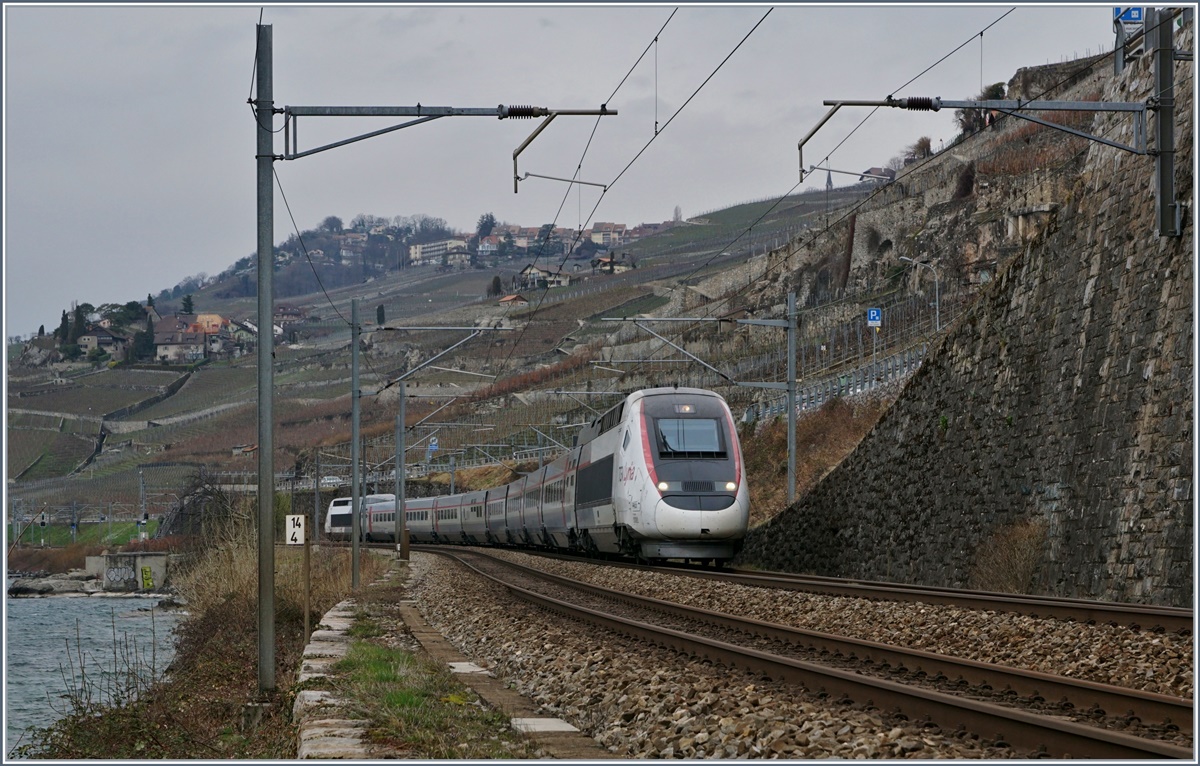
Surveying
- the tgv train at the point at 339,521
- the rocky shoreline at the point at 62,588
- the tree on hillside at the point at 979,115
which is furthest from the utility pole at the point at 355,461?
the tree on hillside at the point at 979,115

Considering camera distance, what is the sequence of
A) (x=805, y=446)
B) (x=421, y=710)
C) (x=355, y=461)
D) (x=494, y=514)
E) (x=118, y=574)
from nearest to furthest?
(x=421, y=710), (x=355, y=461), (x=805, y=446), (x=494, y=514), (x=118, y=574)

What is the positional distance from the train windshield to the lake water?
34.7 feet

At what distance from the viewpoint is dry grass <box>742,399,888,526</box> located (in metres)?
48.2

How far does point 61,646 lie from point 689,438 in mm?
24370

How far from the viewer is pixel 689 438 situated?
94.1ft

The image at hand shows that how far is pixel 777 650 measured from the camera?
46.5 ft

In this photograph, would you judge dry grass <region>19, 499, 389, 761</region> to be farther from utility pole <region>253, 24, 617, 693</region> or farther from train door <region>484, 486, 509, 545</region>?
train door <region>484, 486, 509, 545</region>

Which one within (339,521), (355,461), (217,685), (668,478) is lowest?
(217,685)

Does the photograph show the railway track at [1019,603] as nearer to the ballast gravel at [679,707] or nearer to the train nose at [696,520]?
the train nose at [696,520]

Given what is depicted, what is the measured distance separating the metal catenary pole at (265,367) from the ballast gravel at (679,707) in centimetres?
227

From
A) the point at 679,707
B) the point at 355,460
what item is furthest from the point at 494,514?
the point at 679,707

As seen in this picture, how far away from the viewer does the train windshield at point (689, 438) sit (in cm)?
2855

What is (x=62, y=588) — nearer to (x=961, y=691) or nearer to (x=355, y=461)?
(x=355, y=461)

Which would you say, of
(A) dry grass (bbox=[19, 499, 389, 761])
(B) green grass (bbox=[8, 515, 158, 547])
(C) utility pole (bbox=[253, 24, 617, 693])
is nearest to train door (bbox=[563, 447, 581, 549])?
(A) dry grass (bbox=[19, 499, 389, 761])
